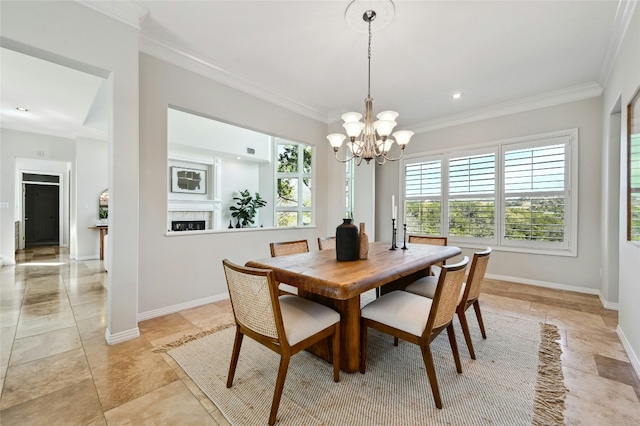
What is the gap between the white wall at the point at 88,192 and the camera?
231 inches

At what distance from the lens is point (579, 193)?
355 centimetres

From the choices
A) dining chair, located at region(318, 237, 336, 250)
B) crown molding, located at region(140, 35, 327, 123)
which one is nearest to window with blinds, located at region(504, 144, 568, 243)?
dining chair, located at region(318, 237, 336, 250)

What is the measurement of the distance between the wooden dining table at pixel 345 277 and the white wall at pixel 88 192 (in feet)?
20.1

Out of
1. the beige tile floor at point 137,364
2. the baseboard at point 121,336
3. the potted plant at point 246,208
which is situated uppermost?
the potted plant at point 246,208

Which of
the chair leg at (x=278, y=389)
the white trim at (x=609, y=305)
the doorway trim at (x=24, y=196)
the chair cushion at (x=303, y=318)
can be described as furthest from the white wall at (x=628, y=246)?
the doorway trim at (x=24, y=196)

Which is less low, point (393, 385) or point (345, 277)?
point (345, 277)

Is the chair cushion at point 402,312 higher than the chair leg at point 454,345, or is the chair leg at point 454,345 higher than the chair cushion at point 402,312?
the chair cushion at point 402,312

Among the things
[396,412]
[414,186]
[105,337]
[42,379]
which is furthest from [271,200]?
[396,412]

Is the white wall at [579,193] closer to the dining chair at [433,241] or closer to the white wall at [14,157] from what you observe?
the dining chair at [433,241]

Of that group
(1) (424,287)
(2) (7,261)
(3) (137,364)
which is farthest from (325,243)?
(2) (7,261)

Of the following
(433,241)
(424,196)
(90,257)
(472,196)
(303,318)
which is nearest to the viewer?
(303,318)

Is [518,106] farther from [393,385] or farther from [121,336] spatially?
[121,336]

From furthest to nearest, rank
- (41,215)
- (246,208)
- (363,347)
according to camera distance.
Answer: (41,215), (246,208), (363,347)

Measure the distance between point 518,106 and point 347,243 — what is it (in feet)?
12.2
